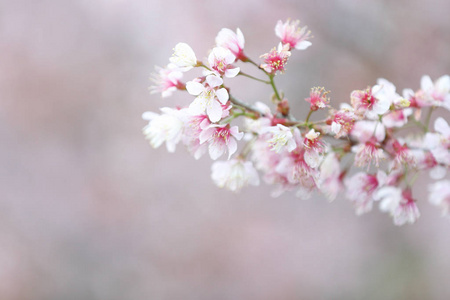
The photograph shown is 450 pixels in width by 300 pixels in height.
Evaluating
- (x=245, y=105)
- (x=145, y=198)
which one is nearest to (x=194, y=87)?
(x=245, y=105)

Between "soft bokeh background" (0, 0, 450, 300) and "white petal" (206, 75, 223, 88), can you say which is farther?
"soft bokeh background" (0, 0, 450, 300)

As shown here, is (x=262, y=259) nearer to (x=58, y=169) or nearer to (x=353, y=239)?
(x=353, y=239)

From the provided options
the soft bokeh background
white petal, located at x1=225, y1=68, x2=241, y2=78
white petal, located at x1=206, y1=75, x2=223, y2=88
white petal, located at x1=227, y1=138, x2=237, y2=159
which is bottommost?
white petal, located at x1=227, y1=138, x2=237, y2=159

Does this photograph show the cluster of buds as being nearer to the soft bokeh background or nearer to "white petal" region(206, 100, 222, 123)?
"white petal" region(206, 100, 222, 123)

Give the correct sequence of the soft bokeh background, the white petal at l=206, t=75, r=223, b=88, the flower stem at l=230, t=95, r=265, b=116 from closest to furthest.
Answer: the white petal at l=206, t=75, r=223, b=88 < the flower stem at l=230, t=95, r=265, b=116 < the soft bokeh background

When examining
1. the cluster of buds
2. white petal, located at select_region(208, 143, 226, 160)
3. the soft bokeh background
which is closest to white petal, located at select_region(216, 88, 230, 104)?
the cluster of buds

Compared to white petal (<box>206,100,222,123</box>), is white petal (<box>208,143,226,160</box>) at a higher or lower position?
lower
